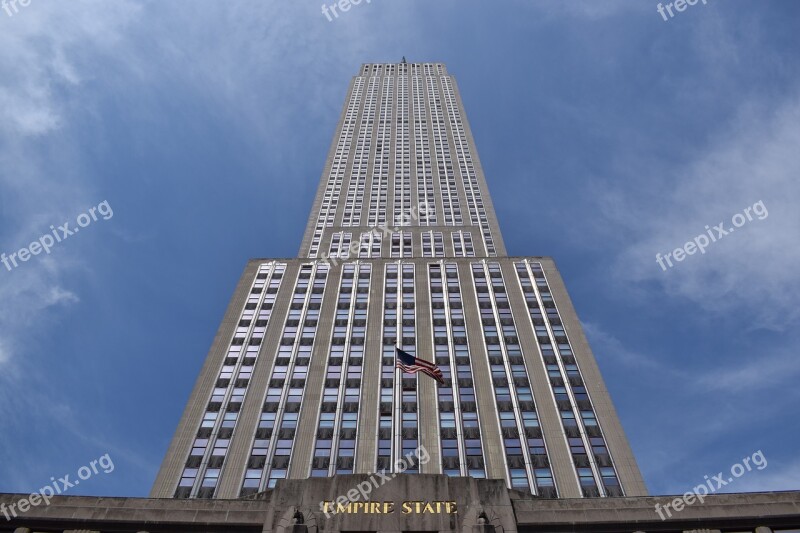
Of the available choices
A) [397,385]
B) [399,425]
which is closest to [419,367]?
[399,425]

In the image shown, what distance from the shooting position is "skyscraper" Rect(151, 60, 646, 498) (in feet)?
176

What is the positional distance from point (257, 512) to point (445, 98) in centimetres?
14782

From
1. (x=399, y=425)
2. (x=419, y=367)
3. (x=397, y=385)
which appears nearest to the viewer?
(x=419, y=367)

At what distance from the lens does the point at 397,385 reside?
6334 centimetres

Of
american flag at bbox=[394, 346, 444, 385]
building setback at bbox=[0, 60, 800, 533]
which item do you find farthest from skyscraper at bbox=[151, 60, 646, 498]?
american flag at bbox=[394, 346, 444, 385]

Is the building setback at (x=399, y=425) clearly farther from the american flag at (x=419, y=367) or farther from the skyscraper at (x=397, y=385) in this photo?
the american flag at (x=419, y=367)

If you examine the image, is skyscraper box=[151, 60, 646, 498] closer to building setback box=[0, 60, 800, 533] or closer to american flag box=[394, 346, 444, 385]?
building setback box=[0, 60, 800, 533]

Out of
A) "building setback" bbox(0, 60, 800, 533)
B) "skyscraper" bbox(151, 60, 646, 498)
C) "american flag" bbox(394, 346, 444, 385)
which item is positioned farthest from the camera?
"skyscraper" bbox(151, 60, 646, 498)

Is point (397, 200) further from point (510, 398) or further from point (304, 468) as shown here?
point (304, 468)

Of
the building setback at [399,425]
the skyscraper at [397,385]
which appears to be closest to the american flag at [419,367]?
the building setback at [399,425]

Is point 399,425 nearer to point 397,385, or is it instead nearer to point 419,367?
point 397,385

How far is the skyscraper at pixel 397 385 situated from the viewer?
176 ft

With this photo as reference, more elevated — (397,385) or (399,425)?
(397,385)

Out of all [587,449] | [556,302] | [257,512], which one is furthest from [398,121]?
[257,512]
